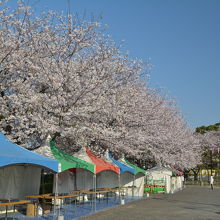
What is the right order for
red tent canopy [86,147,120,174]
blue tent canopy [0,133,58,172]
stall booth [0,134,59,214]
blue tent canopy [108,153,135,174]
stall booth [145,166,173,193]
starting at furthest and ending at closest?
stall booth [145,166,173,193] < blue tent canopy [108,153,135,174] < red tent canopy [86,147,120,174] < stall booth [0,134,59,214] < blue tent canopy [0,133,58,172]

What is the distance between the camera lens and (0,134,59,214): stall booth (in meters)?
9.79

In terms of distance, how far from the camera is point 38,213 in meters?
13.7

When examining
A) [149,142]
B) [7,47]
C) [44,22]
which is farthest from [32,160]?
[149,142]

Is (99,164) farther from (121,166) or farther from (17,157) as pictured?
(17,157)

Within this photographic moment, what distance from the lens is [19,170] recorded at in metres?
14.6

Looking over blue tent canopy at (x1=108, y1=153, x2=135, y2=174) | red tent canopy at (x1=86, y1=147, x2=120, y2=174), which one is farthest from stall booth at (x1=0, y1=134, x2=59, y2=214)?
blue tent canopy at (x1=108, y1=153, x2=135, y2=174)

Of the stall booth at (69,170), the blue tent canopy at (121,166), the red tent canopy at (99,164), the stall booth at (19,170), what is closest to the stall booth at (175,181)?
the blue tent canopy at (121,166)

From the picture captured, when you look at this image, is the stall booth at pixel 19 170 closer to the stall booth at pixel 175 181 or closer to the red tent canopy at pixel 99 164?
the red tent canopy at pixel 99 164

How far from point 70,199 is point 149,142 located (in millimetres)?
8194

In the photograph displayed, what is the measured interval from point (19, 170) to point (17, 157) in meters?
5.26

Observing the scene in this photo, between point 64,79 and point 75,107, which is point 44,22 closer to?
point 64,79

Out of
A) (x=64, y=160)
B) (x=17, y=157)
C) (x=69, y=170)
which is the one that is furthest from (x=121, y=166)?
(x=17, y=157)

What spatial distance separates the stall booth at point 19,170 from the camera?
9790mm

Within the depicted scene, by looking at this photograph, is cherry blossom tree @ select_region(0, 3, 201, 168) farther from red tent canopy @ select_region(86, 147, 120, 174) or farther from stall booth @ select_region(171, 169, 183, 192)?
stall booth @ select_region(171, 169, 183, 192)
